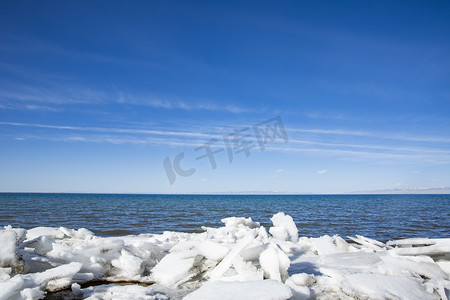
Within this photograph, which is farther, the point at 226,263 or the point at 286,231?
the point at 286,231

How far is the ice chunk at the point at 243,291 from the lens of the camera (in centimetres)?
219

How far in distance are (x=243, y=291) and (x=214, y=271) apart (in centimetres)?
81

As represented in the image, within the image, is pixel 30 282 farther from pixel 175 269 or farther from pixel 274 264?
pixel 274 264

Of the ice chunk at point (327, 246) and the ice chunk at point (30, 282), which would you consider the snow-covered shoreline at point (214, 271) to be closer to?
the ice chunk at point (30, 282)

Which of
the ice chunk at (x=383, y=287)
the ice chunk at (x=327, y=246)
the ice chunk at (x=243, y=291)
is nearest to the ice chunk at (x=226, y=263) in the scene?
the ice chunk at (x=243, y=291)

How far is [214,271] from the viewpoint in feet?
9.91

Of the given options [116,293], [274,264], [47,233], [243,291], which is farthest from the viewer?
[47,233]

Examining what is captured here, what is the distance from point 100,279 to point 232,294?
6.52ft

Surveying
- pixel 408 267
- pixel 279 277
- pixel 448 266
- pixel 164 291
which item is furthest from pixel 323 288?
pixel 448 266

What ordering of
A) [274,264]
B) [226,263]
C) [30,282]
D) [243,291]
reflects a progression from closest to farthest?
1. [243,291]
2. [30,282]
3. [274,264]
4. [226,263]

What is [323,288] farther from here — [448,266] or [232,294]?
[448,266]

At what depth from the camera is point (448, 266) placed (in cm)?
343

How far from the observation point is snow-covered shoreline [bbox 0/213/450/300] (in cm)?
251

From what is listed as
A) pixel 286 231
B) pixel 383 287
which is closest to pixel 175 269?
pixel 383 287
